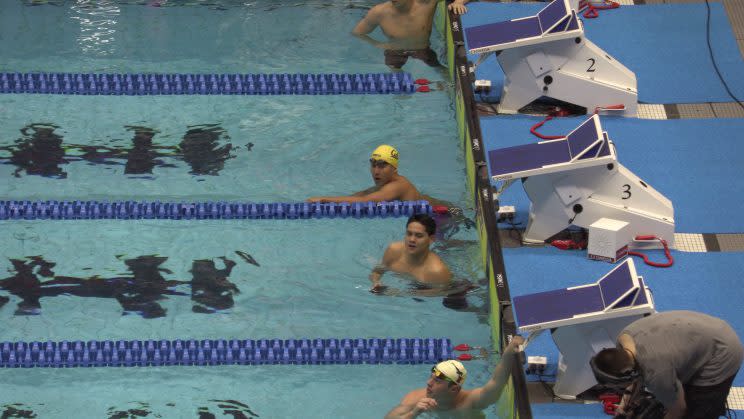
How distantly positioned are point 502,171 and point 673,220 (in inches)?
43.4

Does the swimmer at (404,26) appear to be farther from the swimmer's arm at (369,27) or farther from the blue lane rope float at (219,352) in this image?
the blue lane rope float at (219,352)

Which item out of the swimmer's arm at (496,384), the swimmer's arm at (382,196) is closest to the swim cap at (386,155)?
the swimmer's arm at (382,196)

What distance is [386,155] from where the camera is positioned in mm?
7797

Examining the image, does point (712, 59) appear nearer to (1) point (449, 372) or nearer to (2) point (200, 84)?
(2) point (200, 84)

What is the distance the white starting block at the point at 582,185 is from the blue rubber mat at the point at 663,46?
68.3 inches

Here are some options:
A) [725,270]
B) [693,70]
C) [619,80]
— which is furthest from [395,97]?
[725,270]

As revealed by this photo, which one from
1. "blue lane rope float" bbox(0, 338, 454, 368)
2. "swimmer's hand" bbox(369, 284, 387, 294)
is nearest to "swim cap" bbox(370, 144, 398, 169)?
"swimmer's hand" bbox(369, 284, 387, 294)

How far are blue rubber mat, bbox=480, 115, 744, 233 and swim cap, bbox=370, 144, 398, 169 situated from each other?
2.46ft

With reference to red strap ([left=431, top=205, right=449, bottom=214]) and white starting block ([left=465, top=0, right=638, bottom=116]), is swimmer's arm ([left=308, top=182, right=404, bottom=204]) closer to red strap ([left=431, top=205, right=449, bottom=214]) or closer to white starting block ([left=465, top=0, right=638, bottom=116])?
red strap ([left=431, top=205, right=449, bottom=214])

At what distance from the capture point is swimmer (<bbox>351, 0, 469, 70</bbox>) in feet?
31.9

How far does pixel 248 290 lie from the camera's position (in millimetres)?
7293

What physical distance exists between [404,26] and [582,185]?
3083 millimetres

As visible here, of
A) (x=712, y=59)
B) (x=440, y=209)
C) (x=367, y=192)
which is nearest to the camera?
(x=440, y=209)

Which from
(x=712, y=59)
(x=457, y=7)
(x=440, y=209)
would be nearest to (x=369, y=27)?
(x=457, y=7)
